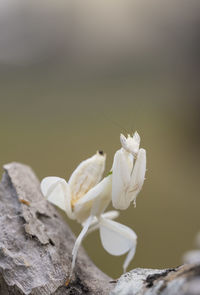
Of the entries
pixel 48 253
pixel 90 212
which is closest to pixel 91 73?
pixel 90 212

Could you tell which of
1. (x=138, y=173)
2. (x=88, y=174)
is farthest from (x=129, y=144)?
(x=88, y=174)

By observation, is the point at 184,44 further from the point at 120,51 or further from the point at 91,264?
the point at 91,264

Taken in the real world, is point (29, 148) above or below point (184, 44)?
below

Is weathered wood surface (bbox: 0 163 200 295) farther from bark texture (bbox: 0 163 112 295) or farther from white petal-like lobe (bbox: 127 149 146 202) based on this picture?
white petal-like lobe (bbox: 127 149 146 202)

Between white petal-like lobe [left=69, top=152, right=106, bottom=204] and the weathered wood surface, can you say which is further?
white petal-like lobe [left=69, top=152, right=106, bottom=204]

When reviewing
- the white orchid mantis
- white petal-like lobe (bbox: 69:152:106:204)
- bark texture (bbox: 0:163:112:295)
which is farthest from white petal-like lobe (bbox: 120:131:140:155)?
bark texture (bbox: 0:163:112:295)

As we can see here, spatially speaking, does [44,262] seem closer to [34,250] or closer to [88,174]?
[34,250]
